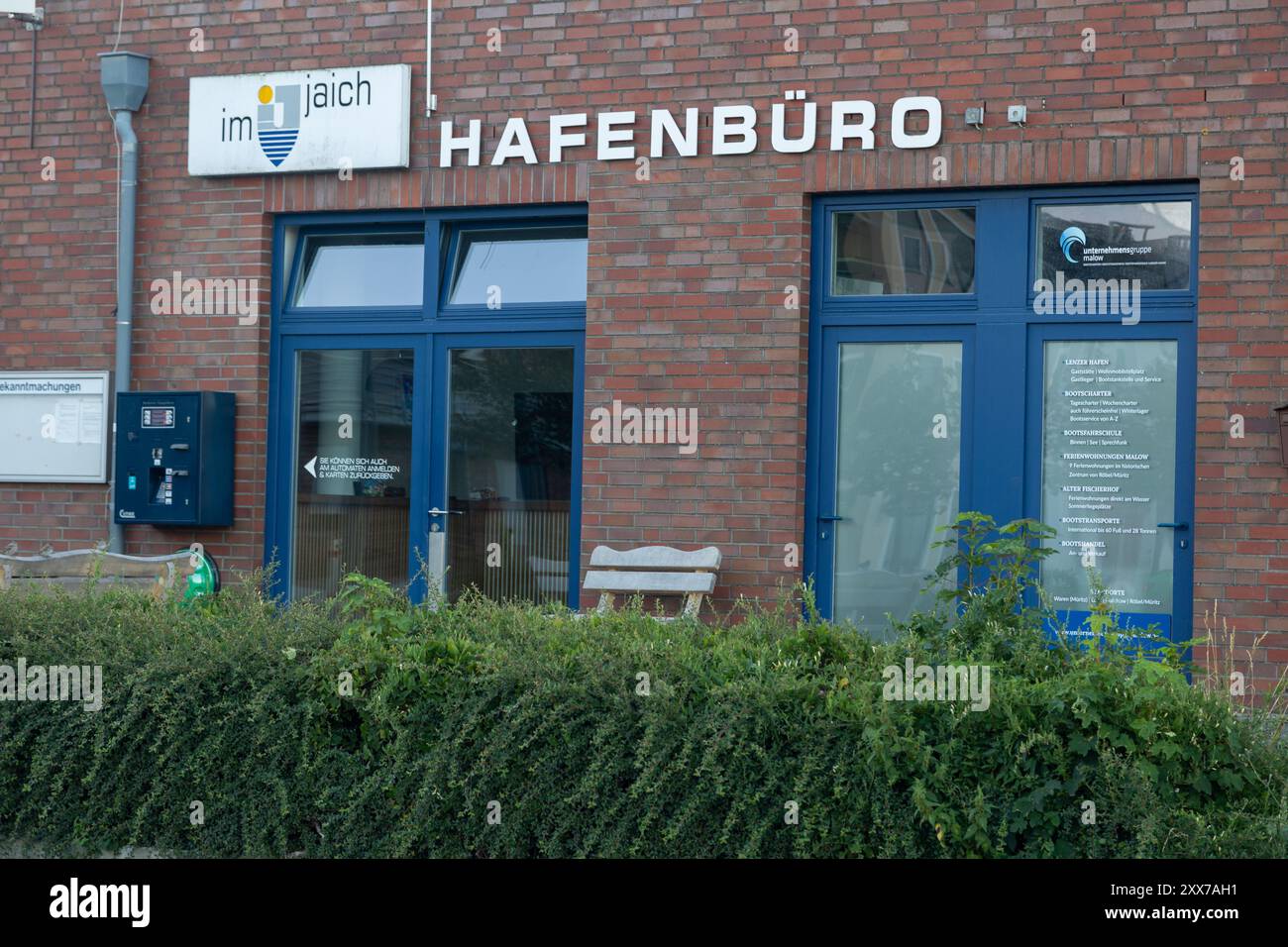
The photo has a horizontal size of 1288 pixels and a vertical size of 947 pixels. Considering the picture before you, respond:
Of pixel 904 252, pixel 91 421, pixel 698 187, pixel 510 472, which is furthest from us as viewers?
pixel 91 421

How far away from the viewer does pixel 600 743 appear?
170 inches

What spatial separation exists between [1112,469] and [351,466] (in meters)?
4.90

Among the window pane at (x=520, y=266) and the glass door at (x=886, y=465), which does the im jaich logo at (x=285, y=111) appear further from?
the glass door at (x=886, y=465)

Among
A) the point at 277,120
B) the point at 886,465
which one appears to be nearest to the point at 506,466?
the point at 886,465

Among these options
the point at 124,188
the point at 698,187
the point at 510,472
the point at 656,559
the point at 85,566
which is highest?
the point at 124,188

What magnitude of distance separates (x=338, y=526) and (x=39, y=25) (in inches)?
161

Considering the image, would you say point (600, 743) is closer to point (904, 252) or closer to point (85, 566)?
point (904, 252)

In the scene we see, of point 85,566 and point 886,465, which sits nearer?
point 886,465

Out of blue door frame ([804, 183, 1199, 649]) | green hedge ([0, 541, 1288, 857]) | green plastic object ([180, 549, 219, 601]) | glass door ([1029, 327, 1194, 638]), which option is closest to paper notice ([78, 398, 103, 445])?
green plastic object ([180, 549, 219, 601])

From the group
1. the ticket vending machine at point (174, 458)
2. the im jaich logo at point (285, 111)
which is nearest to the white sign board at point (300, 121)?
the im jaich logo at point (285, 111)

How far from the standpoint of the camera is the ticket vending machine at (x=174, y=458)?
978 centimetres

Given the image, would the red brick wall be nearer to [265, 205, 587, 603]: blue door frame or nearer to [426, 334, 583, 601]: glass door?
[265, 205, 587, 603]: blue door frame

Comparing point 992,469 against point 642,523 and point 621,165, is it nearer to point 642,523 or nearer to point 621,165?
point 642,523

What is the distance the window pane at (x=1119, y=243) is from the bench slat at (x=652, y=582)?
267 cm
